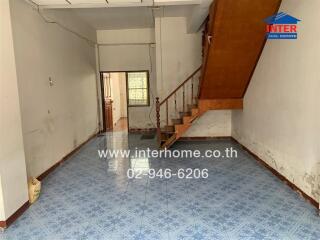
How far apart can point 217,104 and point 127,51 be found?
3836mm

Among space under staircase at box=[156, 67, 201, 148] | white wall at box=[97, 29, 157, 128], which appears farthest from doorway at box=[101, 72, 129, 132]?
space under staircase at box=[156, 67, 201, 148]

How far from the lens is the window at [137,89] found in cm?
858

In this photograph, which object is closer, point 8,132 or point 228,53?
point 8,132

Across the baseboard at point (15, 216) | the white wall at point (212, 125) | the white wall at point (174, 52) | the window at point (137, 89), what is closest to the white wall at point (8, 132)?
the baseboard at point (15, 216)

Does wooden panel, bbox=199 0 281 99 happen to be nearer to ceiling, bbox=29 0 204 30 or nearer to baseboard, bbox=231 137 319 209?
ceiling, bbox=29 0 204 30

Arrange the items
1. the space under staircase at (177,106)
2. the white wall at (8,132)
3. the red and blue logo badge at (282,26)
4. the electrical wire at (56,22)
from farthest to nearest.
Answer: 1. the space under staircase at (177,106)
2. the electrical wire at (56,22)
3. the red and blue logo badge at (282,26)
4. the white wall at (8,132)

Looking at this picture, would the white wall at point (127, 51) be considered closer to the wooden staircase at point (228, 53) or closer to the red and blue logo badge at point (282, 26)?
the wooden staircase at point (228, 53)

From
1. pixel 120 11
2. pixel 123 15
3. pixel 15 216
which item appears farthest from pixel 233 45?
pixel 15 216

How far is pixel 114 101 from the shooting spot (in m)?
11.0

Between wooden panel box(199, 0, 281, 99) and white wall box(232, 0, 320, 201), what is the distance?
0.23 meters

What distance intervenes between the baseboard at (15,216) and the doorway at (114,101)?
545cm

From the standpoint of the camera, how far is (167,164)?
497 centimetres

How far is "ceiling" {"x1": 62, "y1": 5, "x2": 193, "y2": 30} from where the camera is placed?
231 inches

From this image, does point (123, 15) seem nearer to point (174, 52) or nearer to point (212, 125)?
point (174, 52)
